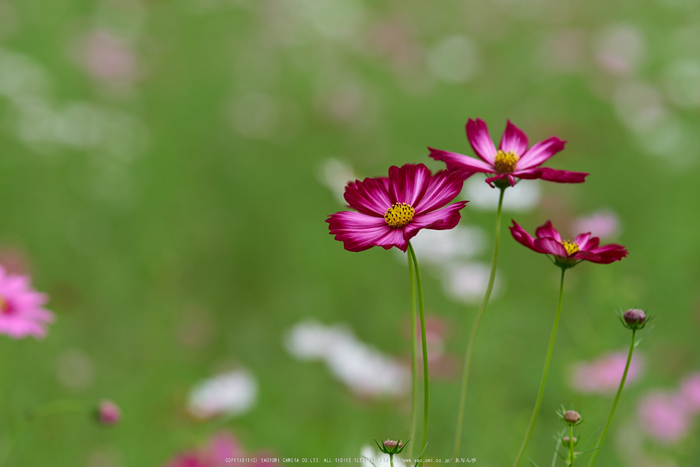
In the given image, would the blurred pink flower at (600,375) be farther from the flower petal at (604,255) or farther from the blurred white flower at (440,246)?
the flower petal at (604,255)

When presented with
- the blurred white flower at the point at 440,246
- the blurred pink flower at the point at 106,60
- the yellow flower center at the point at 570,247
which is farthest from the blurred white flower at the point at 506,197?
the blurred pink flower at the point at 106,60

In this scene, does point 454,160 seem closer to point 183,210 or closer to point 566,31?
point 183,210

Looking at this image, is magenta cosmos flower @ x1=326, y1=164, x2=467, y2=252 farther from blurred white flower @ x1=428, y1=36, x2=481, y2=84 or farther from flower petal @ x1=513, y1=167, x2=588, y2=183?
blurred white flower @ x1=428, y1=36, x2=481, y2=84

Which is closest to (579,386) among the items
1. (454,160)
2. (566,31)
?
(454,160)

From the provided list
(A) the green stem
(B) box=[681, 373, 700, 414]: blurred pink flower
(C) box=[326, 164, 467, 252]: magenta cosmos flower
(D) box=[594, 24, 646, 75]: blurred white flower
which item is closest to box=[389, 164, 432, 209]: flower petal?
(C) box=[326, 164, 467, 252]: magenta cosmos flower

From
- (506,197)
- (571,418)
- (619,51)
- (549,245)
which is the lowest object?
(571,418)

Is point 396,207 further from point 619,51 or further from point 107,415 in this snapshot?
point 619,51

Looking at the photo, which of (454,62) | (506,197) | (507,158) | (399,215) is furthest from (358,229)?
(454,62)
